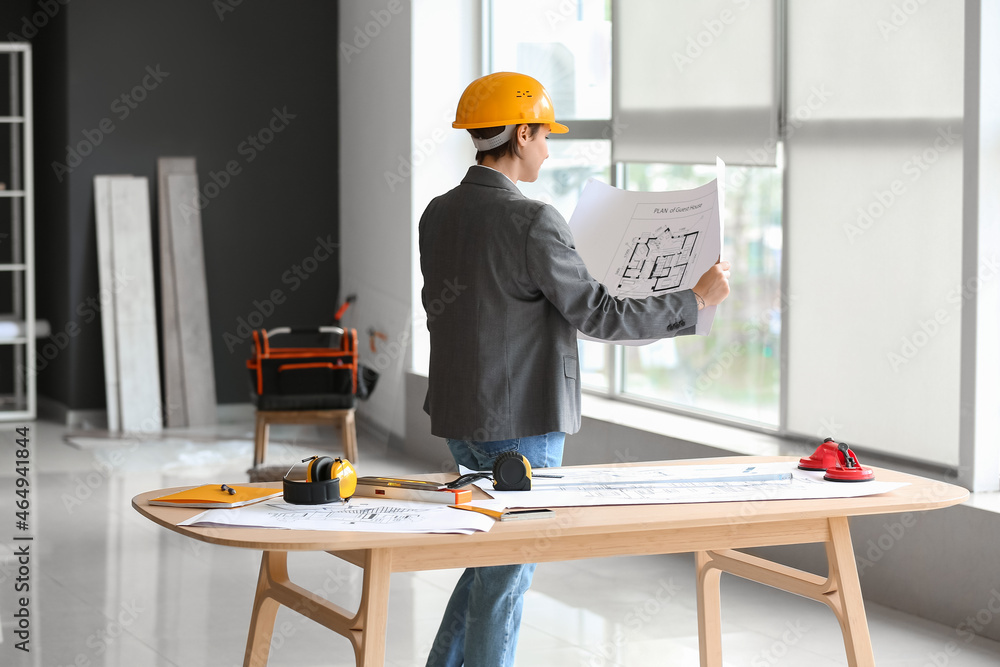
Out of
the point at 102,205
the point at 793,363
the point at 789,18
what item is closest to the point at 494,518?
the point at 793,363

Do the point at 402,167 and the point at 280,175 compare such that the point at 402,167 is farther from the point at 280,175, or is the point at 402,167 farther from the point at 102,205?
the point at 102,205

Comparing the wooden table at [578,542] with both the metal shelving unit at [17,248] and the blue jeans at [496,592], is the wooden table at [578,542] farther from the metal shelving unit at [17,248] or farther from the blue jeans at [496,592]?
the metal shelving unit at [17,248]

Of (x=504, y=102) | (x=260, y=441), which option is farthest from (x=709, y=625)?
(x=260, y=441)

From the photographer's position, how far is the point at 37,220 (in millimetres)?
8641

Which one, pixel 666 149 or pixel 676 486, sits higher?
pixel 666 149

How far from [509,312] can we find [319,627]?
6.01 ft

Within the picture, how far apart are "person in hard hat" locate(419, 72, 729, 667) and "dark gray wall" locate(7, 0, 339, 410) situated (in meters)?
5.81

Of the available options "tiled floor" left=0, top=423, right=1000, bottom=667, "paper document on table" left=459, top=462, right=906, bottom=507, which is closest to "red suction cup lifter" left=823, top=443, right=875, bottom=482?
"paper document on table" left=459, top=462, right=906, bottom=507

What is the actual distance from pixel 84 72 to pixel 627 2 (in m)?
3.84

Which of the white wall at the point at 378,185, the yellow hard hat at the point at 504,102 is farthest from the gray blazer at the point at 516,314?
the white wall at the point at 378,185

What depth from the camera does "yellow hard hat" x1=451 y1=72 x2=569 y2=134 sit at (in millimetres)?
2604

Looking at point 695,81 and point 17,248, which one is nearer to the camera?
point 695,81

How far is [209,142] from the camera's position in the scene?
26.8 feet

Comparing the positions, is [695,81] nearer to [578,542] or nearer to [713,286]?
[713,286]
